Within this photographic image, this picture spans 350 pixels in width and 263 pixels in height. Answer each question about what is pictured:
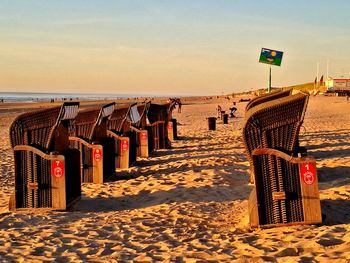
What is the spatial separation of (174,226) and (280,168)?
1647mm

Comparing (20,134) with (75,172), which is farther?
(75,172)

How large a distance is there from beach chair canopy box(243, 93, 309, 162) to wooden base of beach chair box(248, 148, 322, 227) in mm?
171

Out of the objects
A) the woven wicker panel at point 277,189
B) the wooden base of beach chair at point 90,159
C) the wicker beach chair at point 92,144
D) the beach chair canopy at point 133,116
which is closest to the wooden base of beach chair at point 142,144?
the beach chair canopy at point 133,116

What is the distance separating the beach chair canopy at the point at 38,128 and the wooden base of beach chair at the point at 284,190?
3271 millimetres

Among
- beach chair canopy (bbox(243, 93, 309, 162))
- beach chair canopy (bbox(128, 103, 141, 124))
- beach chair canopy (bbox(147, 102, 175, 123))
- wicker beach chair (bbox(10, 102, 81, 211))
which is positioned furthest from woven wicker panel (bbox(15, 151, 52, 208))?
beach chair canopy (bbox(147, 102, 175, 123))

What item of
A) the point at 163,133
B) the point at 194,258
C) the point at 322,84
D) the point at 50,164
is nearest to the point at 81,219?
the point at 50,164

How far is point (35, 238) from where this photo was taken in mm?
5930

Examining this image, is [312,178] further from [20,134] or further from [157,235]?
[20,134]

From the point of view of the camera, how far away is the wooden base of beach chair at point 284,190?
6062 mm

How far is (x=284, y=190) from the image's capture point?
6105 mm

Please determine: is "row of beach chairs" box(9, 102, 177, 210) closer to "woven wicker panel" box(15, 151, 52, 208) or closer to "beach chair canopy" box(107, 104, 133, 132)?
"woven wicker panel" box(15, 151, 52, 208)

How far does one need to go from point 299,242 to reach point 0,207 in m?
5.04

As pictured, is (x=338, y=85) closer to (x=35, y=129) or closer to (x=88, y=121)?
(x=88, y=121)

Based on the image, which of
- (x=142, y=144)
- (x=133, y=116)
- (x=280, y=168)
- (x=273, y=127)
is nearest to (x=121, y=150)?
(x=133, y=116)
